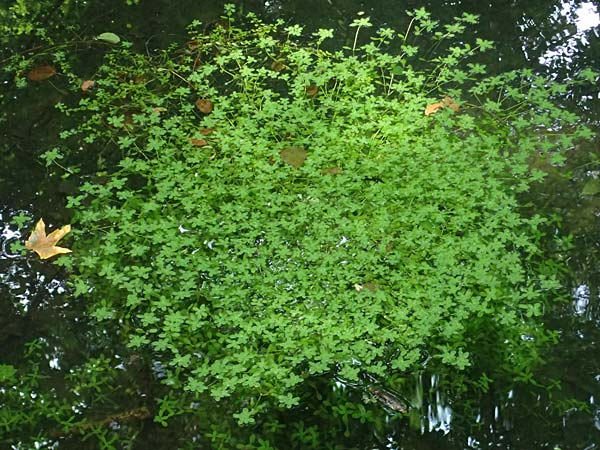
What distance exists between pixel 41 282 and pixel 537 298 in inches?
75.9

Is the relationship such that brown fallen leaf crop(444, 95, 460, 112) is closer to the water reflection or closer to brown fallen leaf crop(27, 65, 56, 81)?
the water reflection

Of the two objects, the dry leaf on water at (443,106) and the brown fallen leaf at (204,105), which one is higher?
the brown fallen leaf at (204,105)

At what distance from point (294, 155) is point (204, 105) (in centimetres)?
53

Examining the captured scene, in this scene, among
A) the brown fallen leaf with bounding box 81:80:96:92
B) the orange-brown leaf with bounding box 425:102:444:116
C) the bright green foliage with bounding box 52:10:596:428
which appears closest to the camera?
the bright green foliage with bounding box 52:10:596:428

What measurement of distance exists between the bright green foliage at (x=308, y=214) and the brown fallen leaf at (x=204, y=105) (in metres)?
0.02

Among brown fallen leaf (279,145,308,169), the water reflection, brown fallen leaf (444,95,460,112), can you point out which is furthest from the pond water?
brown fallen leaf (279,145,308,169)

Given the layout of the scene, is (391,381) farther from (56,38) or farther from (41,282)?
(56,38)

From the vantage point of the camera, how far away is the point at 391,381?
9.53 ft

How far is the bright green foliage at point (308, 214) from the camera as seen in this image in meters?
2.95

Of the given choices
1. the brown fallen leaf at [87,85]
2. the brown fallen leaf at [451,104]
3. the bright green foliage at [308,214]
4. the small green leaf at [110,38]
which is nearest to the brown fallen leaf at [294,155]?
the bright green foliage at [308,214]

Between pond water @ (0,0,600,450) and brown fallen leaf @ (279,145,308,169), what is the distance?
87cm

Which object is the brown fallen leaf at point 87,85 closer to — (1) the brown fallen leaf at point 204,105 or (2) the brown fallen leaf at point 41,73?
(2) the brown fallen leaf at point 41,73

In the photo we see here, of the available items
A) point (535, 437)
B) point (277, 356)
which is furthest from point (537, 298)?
point (277, 356)

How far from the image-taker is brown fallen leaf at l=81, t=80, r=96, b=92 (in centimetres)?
378
